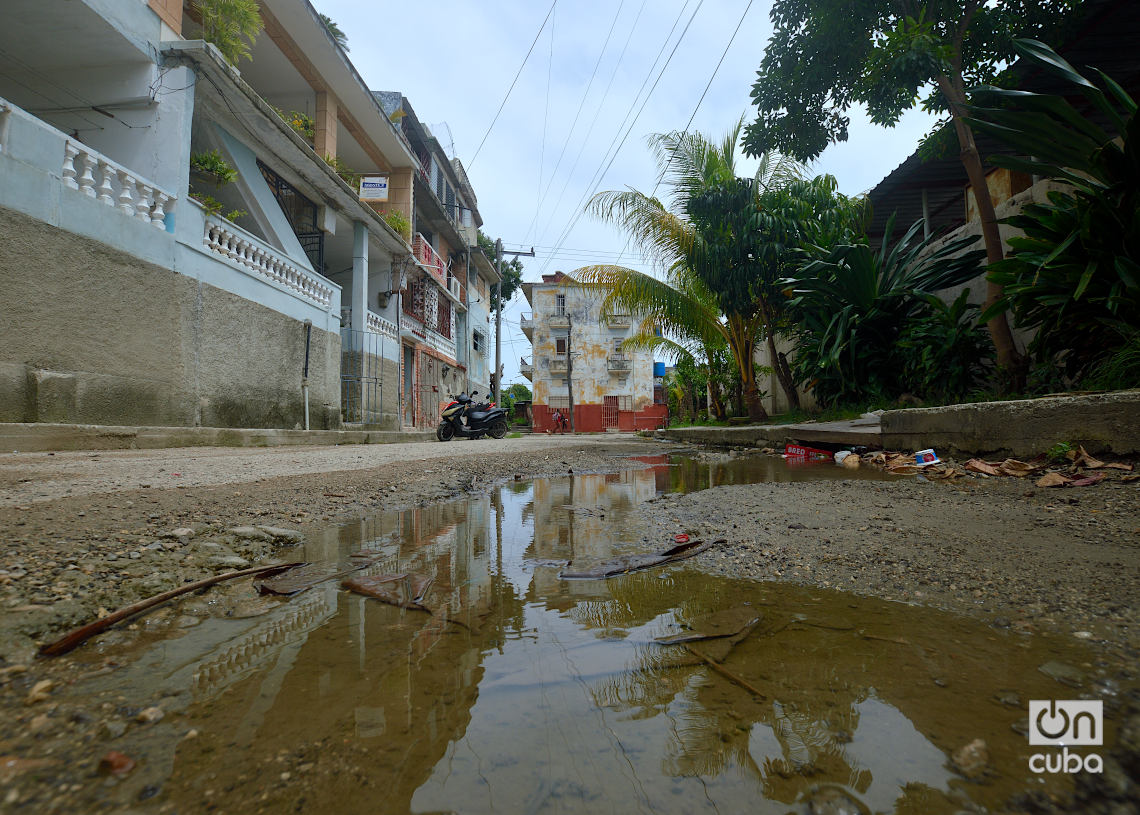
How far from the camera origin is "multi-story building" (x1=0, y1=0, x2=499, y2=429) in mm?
4559

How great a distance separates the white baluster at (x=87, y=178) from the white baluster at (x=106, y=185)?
0.24ft

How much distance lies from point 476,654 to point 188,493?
2007mm

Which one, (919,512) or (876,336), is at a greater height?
(876,336)

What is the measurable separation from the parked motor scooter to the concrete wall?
396 cm

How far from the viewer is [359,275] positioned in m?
11.1

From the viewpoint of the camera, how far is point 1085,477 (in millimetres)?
2463

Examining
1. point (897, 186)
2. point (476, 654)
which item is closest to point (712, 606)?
point (476, 654)

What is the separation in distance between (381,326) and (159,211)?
6.53 meters

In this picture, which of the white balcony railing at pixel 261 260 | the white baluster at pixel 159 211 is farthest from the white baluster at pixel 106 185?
the white balcony railing at pixel 261 260

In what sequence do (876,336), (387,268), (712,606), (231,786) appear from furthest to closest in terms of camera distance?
1. (387,268)
2. (876,336)
3. (712,606)
4. (231,786)

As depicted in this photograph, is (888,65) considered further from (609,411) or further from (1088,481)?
(609,411)

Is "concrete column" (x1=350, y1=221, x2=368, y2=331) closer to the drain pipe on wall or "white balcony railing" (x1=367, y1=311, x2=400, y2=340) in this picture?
"white balcony railing" (x1=367, y1=311, x2=400, y2=340)

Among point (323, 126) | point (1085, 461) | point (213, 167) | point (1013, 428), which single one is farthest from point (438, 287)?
point (1085, 461)

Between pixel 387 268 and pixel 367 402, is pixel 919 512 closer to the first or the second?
pixel 367 402
